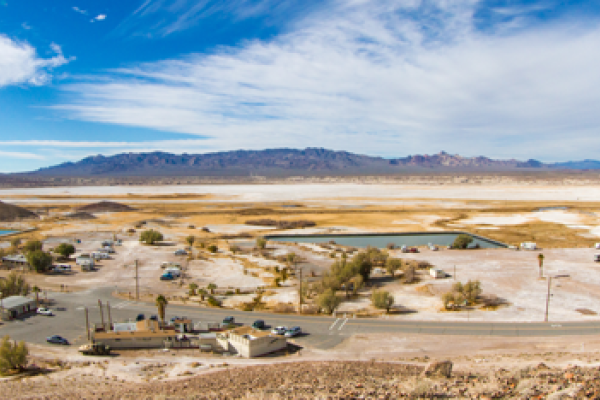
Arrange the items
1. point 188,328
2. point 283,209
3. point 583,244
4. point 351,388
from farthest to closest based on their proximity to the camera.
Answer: point 283,209, point 583,244, point 188,328, point 351,388

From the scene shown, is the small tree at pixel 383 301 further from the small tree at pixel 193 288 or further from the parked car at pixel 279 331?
the small tree at pixel 193 288

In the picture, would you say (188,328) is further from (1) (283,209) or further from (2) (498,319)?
(1) (283,209)

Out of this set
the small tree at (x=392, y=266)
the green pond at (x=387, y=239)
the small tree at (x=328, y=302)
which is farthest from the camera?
the green pond at (x=387, y=239)

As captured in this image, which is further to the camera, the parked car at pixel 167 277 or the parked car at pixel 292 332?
the parked car at pixel 167 277

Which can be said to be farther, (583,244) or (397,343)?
(583,244)

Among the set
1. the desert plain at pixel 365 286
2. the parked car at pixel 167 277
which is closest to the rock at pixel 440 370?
the desert plain at pixel 365 286

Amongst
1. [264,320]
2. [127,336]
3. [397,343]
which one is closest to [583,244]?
[397,343]

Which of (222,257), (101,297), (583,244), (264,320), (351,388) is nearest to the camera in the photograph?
(351,388)
